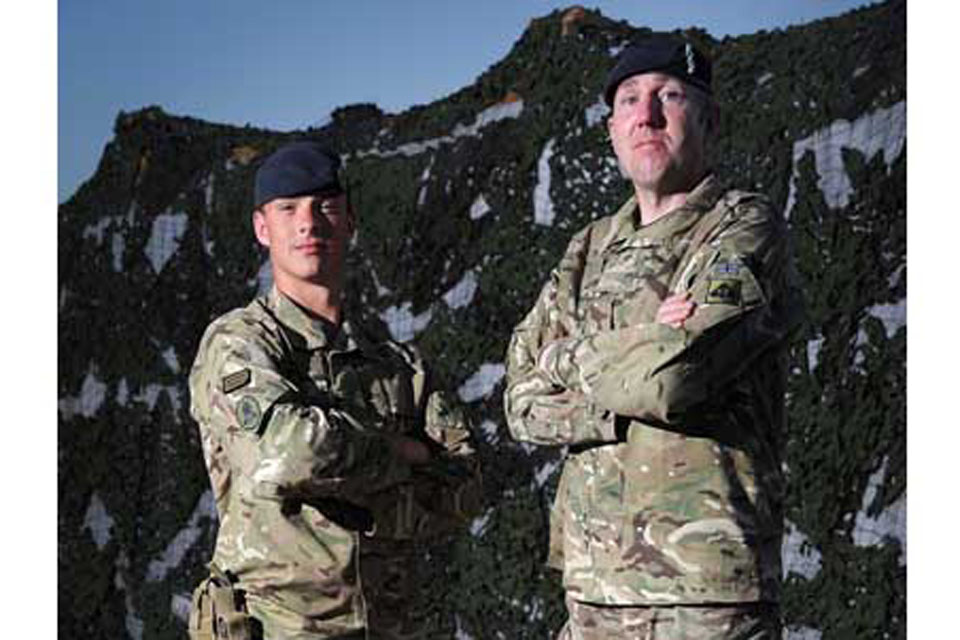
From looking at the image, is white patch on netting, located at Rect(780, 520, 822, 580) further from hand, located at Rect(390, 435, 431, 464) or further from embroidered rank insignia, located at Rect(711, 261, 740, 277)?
embroidered rank insignia, located at Rect(711, 261, 740, 277)

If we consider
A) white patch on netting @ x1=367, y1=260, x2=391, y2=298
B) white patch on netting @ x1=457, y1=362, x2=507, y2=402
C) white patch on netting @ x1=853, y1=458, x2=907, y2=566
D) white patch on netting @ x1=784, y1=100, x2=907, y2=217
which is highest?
white patch on netting @ x1=784, y1=100, x2=907, y2=217

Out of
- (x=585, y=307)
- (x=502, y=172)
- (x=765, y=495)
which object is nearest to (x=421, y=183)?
(x=502, y=172)

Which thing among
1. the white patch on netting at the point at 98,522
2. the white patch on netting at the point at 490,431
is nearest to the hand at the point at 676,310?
the white patch on netting at the point at 490,431

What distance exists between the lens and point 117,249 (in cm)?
469

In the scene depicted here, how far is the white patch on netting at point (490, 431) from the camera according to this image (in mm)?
3645

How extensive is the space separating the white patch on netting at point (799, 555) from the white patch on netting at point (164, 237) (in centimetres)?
213

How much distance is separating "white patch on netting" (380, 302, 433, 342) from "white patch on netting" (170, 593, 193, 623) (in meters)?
1.05

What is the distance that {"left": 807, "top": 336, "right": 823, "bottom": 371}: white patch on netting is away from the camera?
3.11 meters

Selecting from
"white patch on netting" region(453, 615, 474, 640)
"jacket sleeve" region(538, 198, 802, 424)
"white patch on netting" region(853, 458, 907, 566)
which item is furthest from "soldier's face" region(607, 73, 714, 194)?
"white patch on netting" region(453, 615, 474, 640)

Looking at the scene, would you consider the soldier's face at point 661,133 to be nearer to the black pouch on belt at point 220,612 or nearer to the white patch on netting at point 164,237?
the black pouch on belt at point 220,612

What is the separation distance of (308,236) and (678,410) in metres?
0.68

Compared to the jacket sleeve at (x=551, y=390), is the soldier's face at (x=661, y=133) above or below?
above

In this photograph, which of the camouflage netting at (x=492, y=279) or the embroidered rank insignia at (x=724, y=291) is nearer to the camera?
the embroidered rank insignia at (x=724, y=291)

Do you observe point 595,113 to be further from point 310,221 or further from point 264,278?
point 310,221
